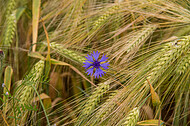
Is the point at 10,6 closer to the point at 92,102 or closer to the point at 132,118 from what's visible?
the point at 92,102

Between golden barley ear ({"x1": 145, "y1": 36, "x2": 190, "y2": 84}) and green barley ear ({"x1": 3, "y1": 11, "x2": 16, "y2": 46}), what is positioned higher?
green barley ear ({"x1": 3, "y1": 11, "x2": 16, "y2": 46})

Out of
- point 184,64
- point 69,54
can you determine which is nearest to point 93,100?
point 69,54

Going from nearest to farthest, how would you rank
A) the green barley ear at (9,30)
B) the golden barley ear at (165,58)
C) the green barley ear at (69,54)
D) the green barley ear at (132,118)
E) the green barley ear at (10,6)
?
the green barley ear at (132,118) < the golden barley ear at (165,58) < the green barley ear at (69,54) < the green barley ear at (9,30) < the green barley ear at (10,6)

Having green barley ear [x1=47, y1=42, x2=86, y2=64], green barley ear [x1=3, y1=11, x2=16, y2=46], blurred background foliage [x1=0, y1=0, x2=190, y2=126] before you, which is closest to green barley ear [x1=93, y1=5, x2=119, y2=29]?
blurred background foliage [x1=0, y1=0, x2=190, y2=126]

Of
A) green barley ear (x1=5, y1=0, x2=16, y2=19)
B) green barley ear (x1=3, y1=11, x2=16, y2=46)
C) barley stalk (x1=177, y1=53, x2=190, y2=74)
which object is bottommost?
barley stalk (x1=177, y1=53, x2=190, y2=74)

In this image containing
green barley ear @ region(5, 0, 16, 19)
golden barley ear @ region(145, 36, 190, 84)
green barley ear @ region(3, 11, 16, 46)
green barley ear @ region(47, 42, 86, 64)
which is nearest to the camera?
golden barley ear @ region(145, 36, 190, 84)

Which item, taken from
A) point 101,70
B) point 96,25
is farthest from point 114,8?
point 101,70

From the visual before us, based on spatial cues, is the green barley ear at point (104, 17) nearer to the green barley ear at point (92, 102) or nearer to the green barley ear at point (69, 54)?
the green barley ear at point (69, 54)

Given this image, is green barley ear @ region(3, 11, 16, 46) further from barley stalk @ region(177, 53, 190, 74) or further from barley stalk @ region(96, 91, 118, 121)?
barley stalk @ region(177, 53, 190, 74)

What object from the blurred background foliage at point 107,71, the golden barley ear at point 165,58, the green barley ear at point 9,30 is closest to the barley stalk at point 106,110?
the blurred background foliage at point 107,71
